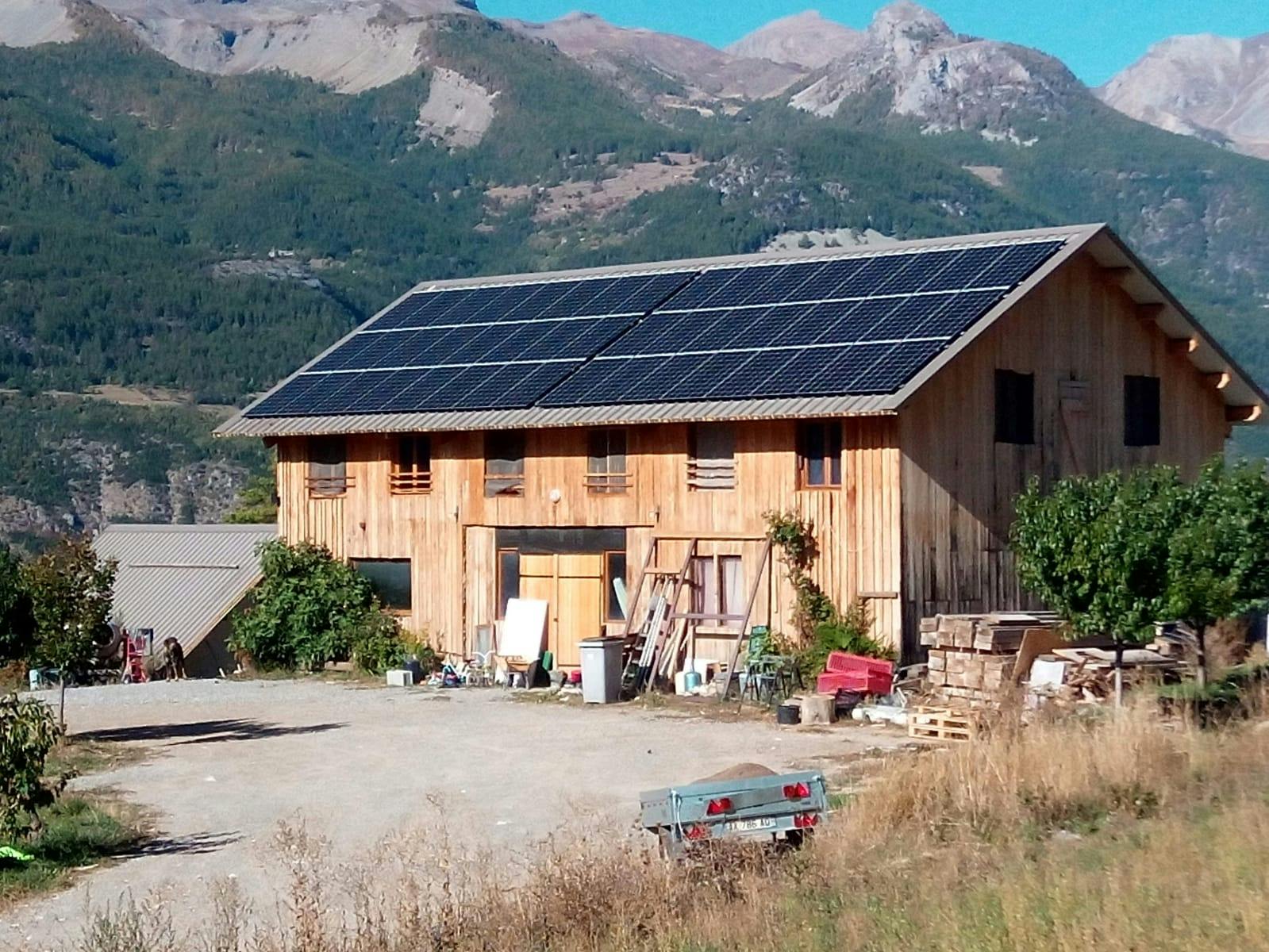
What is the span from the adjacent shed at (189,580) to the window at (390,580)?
278 cm

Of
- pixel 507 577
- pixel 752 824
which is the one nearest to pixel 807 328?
pixel 507 577

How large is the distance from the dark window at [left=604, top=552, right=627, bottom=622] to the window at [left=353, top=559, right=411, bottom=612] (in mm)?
4407

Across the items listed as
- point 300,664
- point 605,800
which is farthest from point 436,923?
point 300,664

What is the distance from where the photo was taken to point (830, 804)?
17297 millimetres

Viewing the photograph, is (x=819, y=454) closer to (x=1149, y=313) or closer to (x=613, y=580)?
(x=613, y=580)

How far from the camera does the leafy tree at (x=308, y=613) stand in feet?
115

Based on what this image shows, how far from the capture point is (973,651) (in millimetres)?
25703

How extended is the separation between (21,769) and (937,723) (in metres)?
11.1

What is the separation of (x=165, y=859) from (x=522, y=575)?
16.6 metres

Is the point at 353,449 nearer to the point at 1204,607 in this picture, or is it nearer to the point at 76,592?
the point at 76,592

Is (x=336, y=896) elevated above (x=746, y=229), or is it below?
below

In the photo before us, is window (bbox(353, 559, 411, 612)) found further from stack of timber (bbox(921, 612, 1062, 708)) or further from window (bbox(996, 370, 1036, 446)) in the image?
stack of timber (bbox(921, 612, 1062, 708))

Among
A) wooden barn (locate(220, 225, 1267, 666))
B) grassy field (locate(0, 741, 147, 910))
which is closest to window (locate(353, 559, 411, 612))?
wooden barn (locate(220, 225, 1267, 666))

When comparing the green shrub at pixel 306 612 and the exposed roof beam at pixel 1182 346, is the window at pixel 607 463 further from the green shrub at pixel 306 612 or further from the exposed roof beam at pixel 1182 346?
the exposed roof beam at pixel 1182 346
